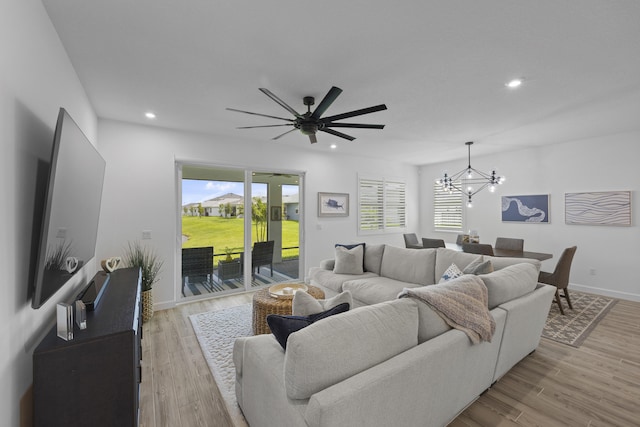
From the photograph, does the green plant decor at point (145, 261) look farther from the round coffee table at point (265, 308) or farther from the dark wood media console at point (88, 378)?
the dark wood media console at point (88, 378)

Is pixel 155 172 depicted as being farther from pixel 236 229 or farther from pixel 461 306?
pixel 461 306

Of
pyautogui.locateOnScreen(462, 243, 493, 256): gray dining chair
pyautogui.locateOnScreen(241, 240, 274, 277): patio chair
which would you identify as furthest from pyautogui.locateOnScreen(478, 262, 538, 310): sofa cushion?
pyautogui.locateOnScreen(241, 240, 274, 277): patio chair

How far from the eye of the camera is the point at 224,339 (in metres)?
3.03

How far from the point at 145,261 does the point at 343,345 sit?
3.41 m

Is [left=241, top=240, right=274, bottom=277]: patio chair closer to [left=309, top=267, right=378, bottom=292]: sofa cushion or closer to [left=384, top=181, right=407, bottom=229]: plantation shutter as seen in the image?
[left=309, top=267, right=378, bottom=292]: sofa cushion

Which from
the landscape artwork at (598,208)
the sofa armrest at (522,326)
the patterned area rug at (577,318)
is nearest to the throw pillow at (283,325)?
the sofa armrest at (522,326)

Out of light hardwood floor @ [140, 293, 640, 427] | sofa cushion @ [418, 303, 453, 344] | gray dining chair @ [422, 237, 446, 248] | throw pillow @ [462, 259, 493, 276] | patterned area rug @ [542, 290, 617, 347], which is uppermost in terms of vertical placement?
gray dining chair @ [422, 237, 446, 248]

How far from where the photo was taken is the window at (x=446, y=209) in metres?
6.62

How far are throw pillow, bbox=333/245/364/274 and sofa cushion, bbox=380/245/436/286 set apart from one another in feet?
1.10

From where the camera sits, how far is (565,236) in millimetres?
4961

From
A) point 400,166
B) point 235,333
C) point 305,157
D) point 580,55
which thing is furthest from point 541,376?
point 400,166

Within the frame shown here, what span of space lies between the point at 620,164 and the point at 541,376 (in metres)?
4.18

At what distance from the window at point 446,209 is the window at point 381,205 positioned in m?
0.81

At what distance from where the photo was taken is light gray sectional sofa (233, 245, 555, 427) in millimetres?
1177
